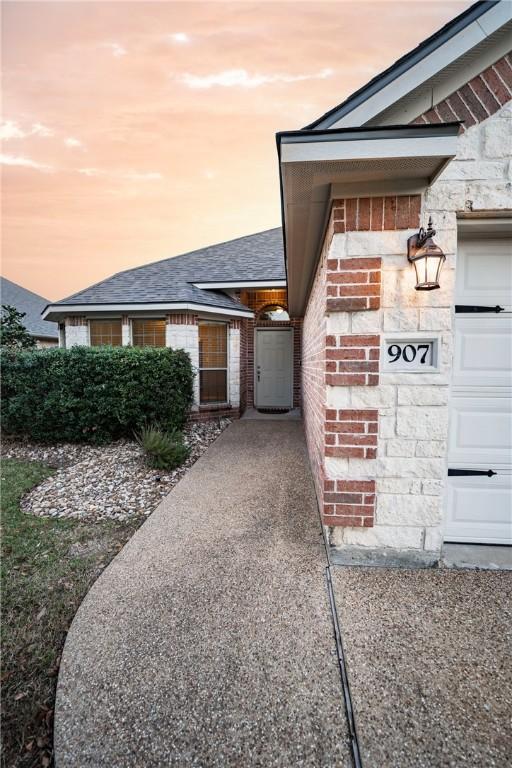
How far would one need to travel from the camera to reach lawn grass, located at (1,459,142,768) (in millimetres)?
1384

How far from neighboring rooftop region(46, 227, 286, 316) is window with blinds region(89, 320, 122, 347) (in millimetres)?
630

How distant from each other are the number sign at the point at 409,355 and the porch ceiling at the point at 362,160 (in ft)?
3.37

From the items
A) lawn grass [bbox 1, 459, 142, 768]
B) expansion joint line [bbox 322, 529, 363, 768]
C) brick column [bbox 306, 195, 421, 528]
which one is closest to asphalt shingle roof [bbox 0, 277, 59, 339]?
lawn grass [bbox 1, 459, 142, 768]

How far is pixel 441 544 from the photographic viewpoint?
2338 mm

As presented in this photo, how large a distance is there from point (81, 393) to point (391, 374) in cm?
558

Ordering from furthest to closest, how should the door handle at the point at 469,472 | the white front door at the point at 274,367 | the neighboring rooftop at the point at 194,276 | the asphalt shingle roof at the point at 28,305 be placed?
the asphalt shingle roof at the point at 28,305, the white front door at the point at 274,367, the neighboring rooftop at the point at 194,276, the door handle at the point at 469,472

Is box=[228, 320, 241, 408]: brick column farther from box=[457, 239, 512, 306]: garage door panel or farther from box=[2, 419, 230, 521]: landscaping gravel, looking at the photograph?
box=[457, 239, 512, 306]: garage door panel

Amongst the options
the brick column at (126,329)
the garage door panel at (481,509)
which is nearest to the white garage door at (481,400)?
the garage door panel at (481,509)

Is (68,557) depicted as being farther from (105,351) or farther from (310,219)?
(105,351)

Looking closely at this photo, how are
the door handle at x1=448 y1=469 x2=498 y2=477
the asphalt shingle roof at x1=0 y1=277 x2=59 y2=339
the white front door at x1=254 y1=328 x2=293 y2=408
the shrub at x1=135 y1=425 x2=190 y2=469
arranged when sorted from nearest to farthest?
the door handle at x1=448 y1=469 x2=498 y2=477 < the shrub at x1=135 y1=425 x2=190 y2=469 < the white front door at x1=254 y1=328 x2=293 y2=408 < the asphalt shingle roof at x1=0 y1=277 x2=59 y2=339

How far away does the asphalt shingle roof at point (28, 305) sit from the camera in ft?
60.3

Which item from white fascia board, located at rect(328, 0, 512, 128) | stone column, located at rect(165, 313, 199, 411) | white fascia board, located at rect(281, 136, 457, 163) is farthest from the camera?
stone column, located at rect(165, 313, 199, 411)

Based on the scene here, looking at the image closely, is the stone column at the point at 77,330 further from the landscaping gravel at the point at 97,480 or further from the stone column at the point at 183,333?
the landscaping gravel at the point at 97,480

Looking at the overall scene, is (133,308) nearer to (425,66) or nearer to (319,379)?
(319,379)
